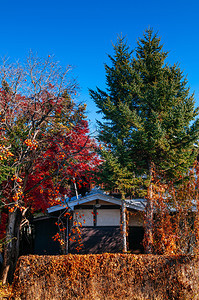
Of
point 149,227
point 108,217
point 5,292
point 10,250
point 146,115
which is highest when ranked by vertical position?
point 146,115

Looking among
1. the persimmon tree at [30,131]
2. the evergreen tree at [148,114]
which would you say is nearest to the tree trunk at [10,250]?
the persimmon tree at [30,131]

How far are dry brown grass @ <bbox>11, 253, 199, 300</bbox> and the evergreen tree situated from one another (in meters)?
3.66

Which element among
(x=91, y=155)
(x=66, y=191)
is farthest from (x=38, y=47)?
(x=66, y=191)

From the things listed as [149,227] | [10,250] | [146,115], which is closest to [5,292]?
[10,250]

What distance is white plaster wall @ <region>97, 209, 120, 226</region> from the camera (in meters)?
15.4

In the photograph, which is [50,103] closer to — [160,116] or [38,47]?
[38,47]

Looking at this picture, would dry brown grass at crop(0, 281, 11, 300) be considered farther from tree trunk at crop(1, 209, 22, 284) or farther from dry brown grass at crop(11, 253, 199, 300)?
dry brown grass at crop(11, 253, 199, 300)

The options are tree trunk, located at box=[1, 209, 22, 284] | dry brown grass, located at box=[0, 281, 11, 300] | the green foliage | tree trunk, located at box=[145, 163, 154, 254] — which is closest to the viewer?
dry brown grass, located at box=[0, 281, 11, 300]

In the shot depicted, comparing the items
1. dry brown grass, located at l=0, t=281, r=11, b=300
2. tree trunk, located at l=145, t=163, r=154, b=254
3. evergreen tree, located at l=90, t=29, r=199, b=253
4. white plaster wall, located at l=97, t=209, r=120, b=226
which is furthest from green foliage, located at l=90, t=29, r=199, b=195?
dry brown grass, located at l=0, t=281, r=11, b=300

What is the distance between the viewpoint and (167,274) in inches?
327

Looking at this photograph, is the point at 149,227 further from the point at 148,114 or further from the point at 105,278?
the point at 148,114

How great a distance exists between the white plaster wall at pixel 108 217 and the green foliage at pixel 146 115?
2.73 m

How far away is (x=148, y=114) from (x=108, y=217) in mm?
6144

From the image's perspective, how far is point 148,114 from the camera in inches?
575
